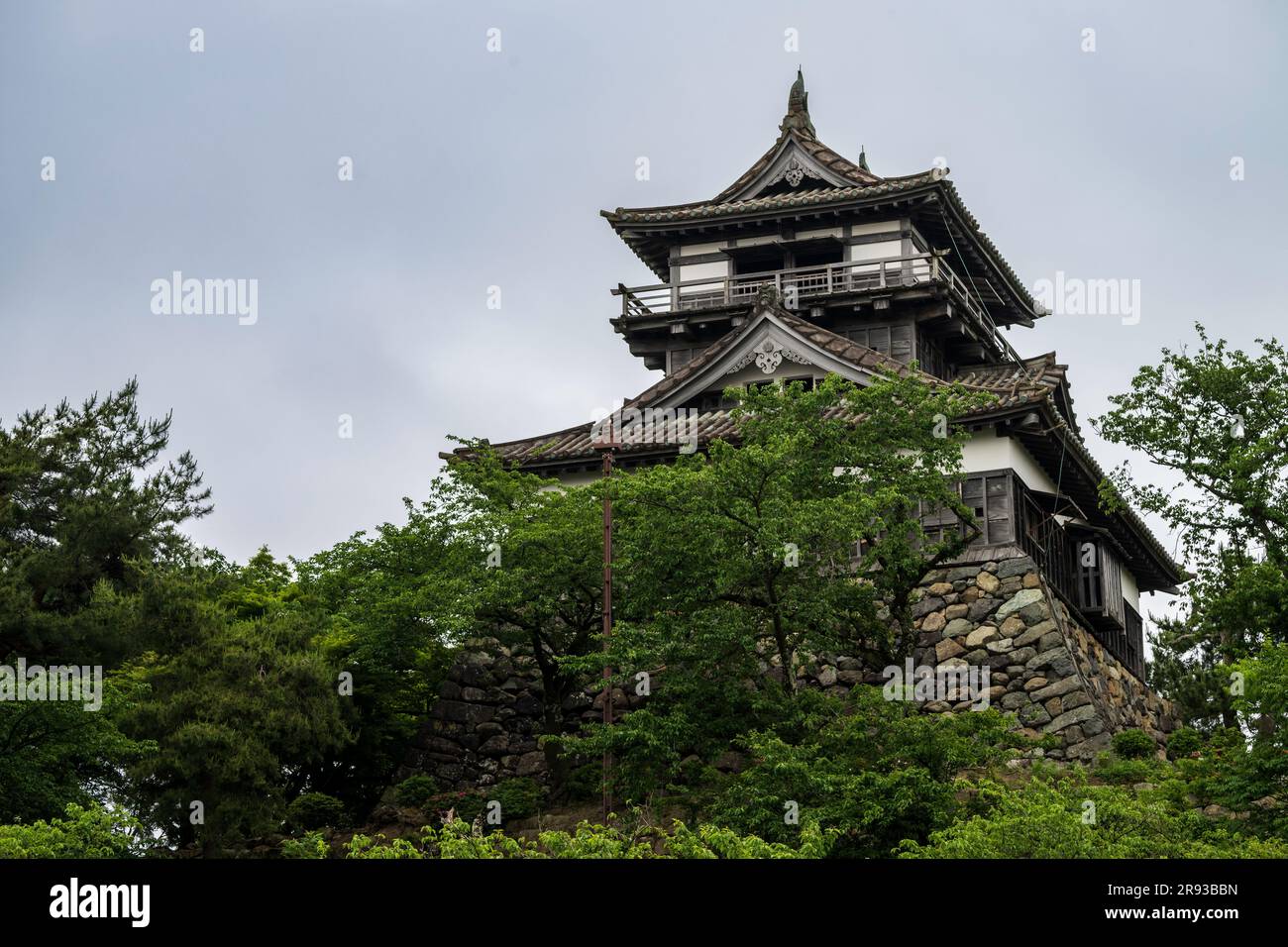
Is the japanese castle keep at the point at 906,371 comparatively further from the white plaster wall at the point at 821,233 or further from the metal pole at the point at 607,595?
the metal pole at the point at 607,595

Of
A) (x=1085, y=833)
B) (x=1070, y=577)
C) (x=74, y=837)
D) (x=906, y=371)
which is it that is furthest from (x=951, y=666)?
(x=74, y=837)

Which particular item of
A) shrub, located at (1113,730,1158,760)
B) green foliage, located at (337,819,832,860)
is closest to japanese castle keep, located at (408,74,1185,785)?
shrub, located at (1113,730,1158,760)

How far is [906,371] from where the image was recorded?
3241 cm

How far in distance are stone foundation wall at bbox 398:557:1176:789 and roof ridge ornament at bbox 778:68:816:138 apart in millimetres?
14914

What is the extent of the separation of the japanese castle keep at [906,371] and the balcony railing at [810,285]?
0.05 metres

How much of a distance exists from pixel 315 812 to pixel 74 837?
9.41 meters

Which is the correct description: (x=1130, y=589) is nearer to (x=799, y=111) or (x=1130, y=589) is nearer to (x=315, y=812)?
(x=799, y=111)

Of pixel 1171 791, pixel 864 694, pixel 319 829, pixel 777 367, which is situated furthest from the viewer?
pixel 777 367

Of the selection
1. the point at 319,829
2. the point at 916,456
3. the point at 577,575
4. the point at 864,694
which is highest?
the point at 916,456

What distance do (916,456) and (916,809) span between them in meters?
6.72

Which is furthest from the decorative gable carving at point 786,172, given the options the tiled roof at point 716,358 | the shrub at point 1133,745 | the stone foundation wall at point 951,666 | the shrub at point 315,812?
the shrub at point 315,812
